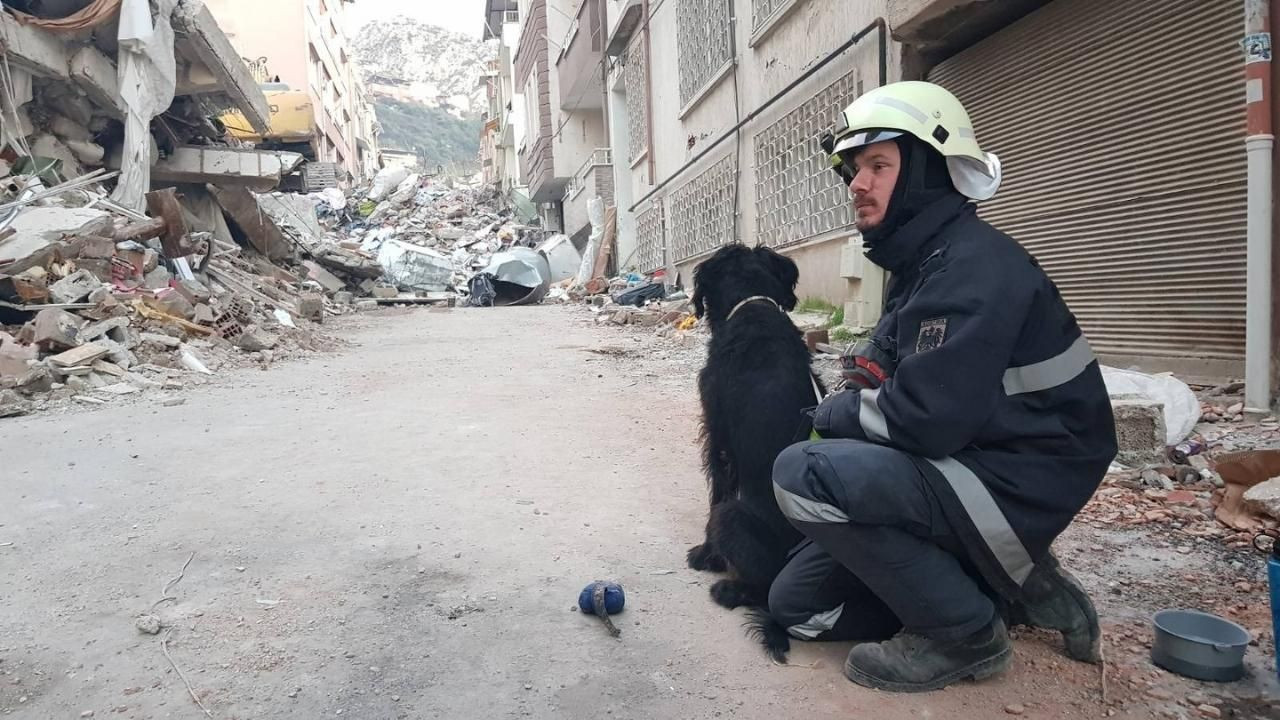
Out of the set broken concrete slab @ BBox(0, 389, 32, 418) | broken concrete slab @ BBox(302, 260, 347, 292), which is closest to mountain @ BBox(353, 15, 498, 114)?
broken concrete slab @ BBox(302, 260, 347, 292)

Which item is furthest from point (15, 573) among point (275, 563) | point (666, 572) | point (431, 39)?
point (431, 39)

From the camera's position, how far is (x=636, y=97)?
692 inches

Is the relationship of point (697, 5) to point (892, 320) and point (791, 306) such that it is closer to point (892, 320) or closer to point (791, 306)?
point (791, 306)

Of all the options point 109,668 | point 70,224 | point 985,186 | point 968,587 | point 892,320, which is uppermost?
point 70,224

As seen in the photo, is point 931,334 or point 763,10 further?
point 763,10

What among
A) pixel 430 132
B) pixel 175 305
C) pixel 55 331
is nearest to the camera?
pixel 55 331

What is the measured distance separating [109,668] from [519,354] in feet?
21.9

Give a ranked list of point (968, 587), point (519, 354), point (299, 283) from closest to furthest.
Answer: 1. point (968, 587)
2. point (519, 354)
3. point (299, 283)

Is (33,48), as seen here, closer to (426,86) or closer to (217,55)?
(217,55)

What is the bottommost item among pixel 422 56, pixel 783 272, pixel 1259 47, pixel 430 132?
pixel 783 272

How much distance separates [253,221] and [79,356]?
29.5ft

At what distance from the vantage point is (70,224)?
803 cm

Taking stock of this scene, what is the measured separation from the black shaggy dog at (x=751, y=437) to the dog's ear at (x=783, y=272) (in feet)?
0.45

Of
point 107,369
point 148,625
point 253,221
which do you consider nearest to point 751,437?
Answer: point 148,625
